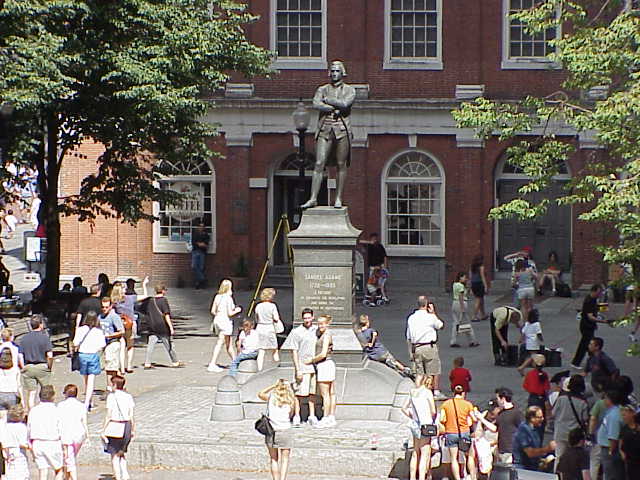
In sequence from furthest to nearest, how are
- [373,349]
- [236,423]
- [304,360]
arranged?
[373,349]
[236,423]
[304,360]

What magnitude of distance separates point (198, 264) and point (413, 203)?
6.44 m

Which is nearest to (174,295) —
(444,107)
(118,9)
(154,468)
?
(444,107)

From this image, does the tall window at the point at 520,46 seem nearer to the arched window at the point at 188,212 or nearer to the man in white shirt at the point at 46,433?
the arched window at the point at 188,212

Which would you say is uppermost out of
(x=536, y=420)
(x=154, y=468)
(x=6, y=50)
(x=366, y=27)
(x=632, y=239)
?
(x=366, y=27)

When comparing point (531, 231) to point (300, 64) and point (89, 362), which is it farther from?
point (89, 362)

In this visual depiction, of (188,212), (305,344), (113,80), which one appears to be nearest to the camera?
(305,344)

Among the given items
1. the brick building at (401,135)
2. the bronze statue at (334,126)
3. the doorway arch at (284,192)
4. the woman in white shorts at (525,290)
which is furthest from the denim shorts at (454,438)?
the doorway arch at (284,192)

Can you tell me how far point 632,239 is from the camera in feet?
51.2

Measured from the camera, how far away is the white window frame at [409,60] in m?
35.4

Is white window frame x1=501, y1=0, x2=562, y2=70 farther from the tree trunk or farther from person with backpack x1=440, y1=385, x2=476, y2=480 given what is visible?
person with backpack x1=440, y1=385, x2=476, y2=480

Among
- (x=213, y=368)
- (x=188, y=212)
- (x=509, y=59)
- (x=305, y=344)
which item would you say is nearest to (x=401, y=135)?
(x=509, y=59)

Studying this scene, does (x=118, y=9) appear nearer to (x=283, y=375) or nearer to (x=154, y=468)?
(x=283, y=375)

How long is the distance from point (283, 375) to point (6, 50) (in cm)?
916

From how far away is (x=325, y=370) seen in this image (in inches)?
681
